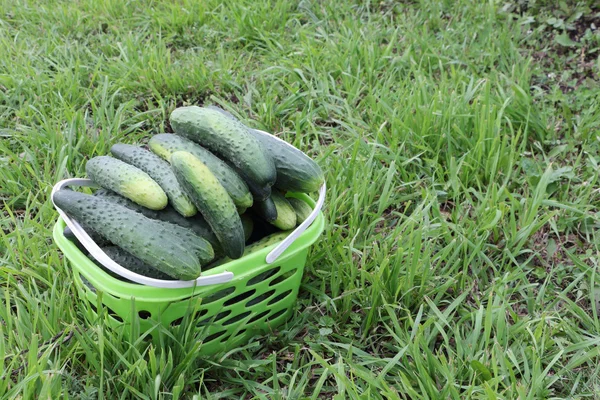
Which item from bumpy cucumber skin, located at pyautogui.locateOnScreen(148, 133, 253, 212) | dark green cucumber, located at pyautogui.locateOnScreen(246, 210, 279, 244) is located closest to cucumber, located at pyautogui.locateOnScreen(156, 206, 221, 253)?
bumpy cucumber skin, located at pyautogui.locateOnScreen(148, 133, 253, 212)

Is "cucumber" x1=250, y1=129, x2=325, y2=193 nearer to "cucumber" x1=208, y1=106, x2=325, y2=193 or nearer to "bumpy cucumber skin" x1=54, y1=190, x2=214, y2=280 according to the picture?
"cucumber" x1=208, y1=106, x2=325, y2=193

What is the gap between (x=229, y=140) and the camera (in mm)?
1997

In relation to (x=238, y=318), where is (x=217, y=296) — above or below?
above

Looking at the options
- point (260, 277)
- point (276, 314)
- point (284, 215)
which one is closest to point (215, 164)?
point (284, 215)

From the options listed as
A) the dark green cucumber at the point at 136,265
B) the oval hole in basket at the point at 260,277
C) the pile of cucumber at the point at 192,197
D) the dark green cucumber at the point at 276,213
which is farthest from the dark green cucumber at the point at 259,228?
the dark green cucumber at the point at 136,265

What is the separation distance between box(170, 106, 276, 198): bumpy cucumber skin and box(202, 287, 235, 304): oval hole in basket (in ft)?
1.18

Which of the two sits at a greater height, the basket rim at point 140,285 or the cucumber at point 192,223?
the cucumber at point 192,223

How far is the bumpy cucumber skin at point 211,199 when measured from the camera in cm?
184

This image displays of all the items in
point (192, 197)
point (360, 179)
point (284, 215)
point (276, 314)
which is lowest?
point (276, 314)

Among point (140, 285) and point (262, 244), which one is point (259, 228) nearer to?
point (262, 244)

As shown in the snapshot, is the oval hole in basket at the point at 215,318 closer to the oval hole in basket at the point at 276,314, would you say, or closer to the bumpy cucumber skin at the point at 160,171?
the oval hole in basket at the point at 276,314

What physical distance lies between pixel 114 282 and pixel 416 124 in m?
1.83

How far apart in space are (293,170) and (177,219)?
44 cm

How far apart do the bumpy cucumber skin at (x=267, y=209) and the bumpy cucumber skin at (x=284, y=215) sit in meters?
0.02
